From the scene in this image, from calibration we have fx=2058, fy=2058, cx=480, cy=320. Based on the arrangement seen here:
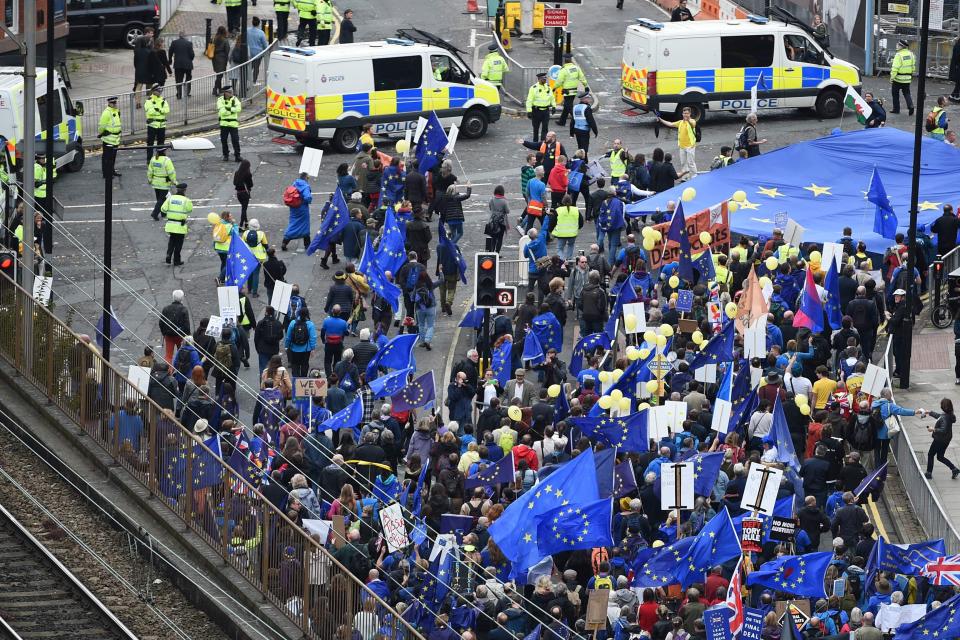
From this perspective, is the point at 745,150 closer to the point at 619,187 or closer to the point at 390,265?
the point at 619,187

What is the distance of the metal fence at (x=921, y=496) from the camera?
23.0 meters

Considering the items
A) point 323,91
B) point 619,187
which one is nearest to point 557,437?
point 619,187

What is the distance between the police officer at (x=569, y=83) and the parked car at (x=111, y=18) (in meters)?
10.9

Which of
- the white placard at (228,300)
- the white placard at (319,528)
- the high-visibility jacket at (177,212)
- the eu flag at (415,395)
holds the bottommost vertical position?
the white placard at (319,528)

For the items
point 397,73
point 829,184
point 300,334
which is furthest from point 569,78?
point 300,334

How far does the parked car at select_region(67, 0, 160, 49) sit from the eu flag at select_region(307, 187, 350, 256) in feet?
52.0

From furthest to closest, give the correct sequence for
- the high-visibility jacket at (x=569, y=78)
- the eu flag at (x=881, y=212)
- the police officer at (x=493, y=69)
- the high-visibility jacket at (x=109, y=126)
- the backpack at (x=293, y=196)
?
the police officer at (x=493, y=69) → the high-visibility jacket at (x=569, y=78) → the high-visibility jacket at (x=109, y=126) → the backpack at (x=293, y=196) → the eu flag at (x=881, y=212)

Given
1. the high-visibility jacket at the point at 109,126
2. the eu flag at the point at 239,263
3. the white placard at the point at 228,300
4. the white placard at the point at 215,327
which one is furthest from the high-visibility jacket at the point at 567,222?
the high-visibility jacket at the point at 109,126

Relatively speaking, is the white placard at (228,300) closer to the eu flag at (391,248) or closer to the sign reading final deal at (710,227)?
the eu flag at (391,248)

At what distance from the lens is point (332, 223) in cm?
3164

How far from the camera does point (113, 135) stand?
35938mm

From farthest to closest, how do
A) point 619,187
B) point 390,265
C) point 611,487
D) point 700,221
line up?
point 619,187, point 700,221, point 390,265, point 611,487

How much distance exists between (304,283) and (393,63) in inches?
321

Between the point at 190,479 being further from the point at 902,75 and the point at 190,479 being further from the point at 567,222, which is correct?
the point at 902,75
